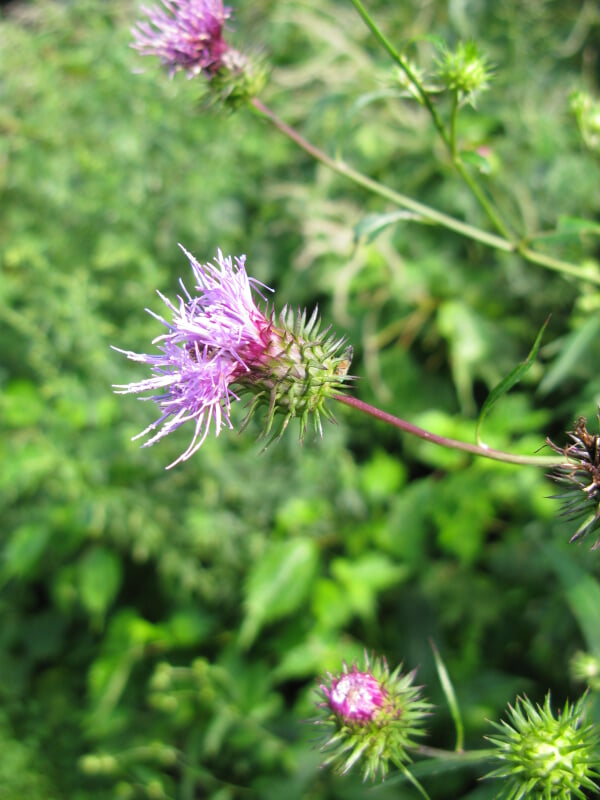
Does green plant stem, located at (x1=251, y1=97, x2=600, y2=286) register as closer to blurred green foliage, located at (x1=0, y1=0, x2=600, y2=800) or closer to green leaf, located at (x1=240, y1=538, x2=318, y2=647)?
blurred green foliage, located at (x1=0, y1=0, x2=600, y2=800)

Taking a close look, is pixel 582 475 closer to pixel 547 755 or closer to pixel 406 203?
pixel 547 755

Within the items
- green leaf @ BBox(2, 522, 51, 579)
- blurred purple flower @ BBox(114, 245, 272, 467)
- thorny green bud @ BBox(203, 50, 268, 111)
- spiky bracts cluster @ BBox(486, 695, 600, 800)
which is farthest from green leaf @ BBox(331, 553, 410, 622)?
thorny green bud @ BBox(203, 50, 268, 111)

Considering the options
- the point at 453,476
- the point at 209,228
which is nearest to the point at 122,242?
the point at 209,228

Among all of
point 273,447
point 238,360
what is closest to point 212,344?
point 238,360

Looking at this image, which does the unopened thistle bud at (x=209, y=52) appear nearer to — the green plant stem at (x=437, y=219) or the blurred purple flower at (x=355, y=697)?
the green plant stem at (x=437, y=219)

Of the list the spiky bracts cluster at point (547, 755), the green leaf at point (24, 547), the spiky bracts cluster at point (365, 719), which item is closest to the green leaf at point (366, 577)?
the green leaf at point (24, 547)
